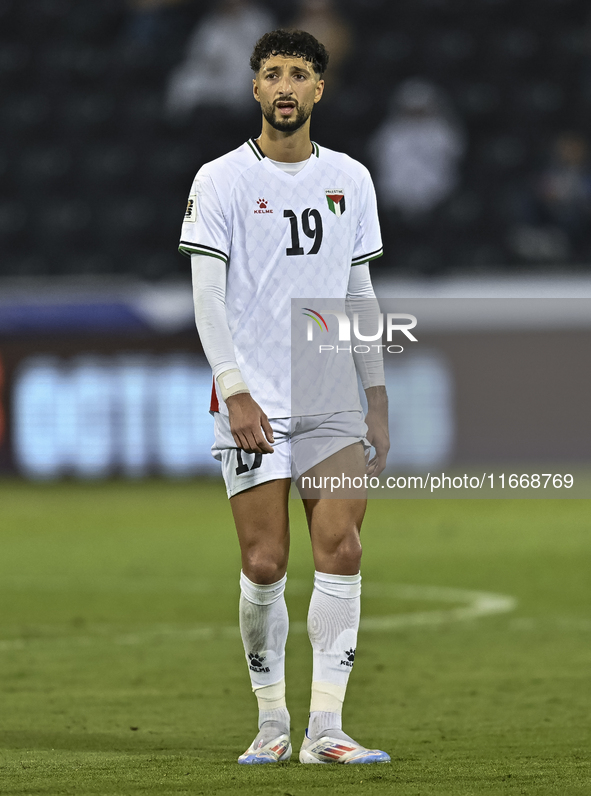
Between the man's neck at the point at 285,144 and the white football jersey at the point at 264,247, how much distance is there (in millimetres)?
41

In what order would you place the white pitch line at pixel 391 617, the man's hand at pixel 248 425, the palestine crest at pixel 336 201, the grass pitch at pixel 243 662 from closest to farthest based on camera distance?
the grass pitch at pixel 243 662
the man's hand at pixel 248 425
the palestine crest at pixel 336 201
the white pitch line at pixel 391 617

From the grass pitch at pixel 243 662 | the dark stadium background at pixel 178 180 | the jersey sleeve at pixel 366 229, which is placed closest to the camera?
the grass pitch at pixel 243 662

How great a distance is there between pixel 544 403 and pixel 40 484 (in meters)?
5.18

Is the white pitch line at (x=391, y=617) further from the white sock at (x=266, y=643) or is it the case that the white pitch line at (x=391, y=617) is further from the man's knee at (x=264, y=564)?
the man's knee at (x=264, y=564)

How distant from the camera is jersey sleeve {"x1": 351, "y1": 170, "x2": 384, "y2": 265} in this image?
4.17m

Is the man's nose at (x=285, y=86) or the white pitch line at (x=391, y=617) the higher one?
the man's nose at (x=285, y=86)

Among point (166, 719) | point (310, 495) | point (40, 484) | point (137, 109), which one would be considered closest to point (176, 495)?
point (40, 484)

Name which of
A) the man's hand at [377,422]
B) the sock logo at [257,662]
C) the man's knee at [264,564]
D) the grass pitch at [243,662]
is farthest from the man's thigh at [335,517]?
the grass pitch at [243,662]

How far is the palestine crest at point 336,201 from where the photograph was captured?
4.06 m

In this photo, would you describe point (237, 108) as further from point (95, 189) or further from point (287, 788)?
point (287, 788)

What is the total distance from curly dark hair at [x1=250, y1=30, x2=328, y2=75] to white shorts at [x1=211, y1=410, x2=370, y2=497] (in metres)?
0.99

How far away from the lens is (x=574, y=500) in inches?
558

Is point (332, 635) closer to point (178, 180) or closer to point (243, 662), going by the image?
point (243, 662)

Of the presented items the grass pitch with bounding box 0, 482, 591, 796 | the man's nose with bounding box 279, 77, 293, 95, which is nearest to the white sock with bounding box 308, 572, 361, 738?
the grass pitch with bounding box 0, 482, 591, 796
